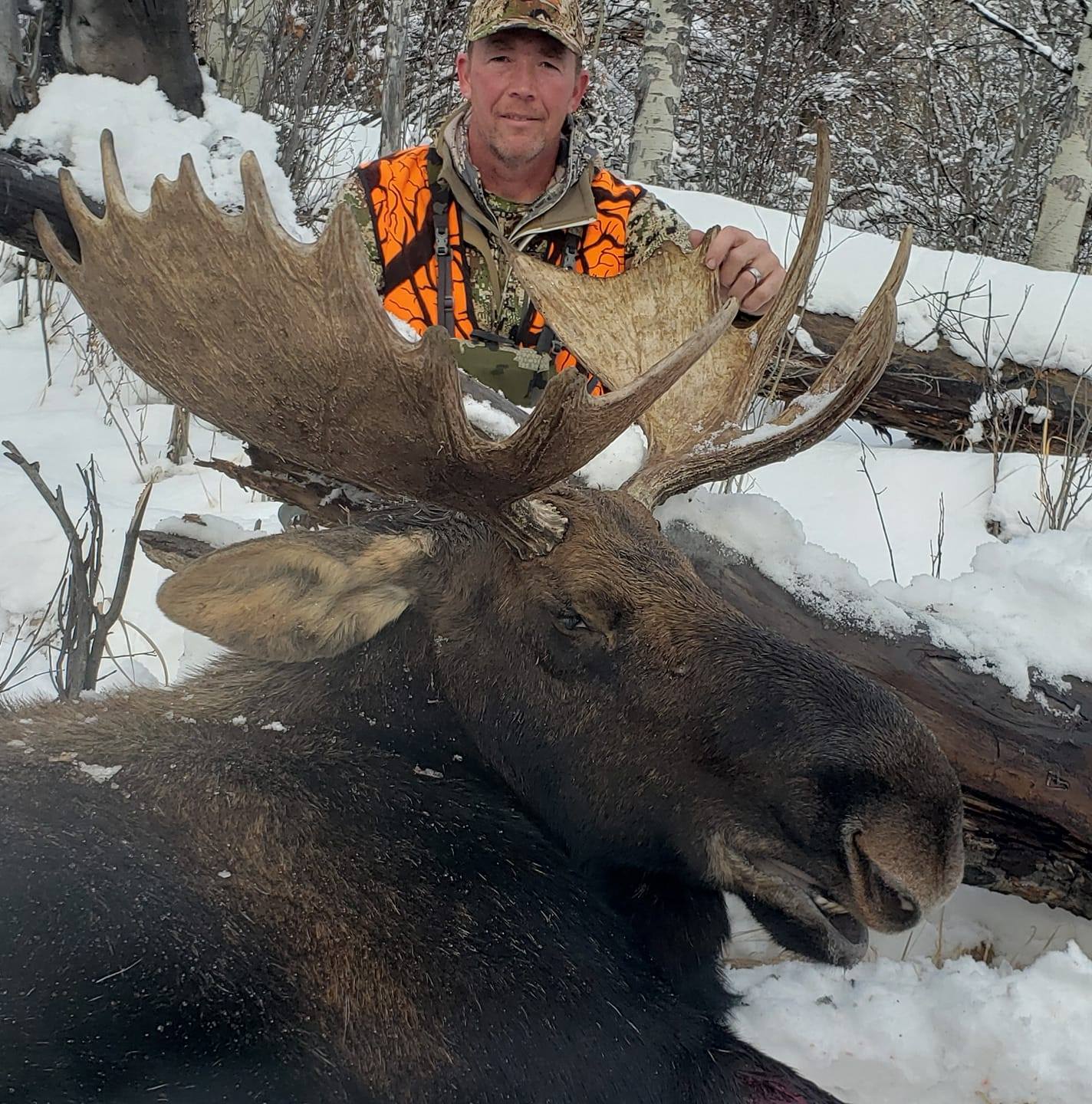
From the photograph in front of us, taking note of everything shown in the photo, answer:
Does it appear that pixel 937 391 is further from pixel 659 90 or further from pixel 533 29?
pixel 659 90

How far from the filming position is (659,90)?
34.9 feet

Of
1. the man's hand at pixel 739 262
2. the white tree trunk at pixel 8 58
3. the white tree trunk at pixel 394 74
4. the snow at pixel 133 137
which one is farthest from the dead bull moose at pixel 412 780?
the white tree trunk at pixel 394 74

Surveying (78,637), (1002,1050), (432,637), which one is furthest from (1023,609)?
(78,637)

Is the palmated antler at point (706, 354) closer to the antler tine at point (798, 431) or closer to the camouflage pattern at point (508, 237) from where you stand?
the antler tine at point (798, 431)

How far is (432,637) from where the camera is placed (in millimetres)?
2273

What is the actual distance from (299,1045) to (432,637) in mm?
827

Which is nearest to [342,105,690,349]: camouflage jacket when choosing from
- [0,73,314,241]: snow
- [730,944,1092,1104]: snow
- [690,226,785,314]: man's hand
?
[690,226,785,314]: man's hand

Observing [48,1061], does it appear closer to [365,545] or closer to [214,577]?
[214,577]

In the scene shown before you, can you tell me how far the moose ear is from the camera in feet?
6.96

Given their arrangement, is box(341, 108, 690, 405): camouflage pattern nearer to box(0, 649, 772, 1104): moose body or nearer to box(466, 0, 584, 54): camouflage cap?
box(466, 0, 584, 54): camouflage cap

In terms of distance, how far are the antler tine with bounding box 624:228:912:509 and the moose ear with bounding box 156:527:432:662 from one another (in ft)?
2.16

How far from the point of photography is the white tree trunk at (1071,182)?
887 centimetres

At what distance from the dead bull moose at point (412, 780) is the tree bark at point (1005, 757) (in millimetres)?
733

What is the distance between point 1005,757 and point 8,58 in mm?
5862
